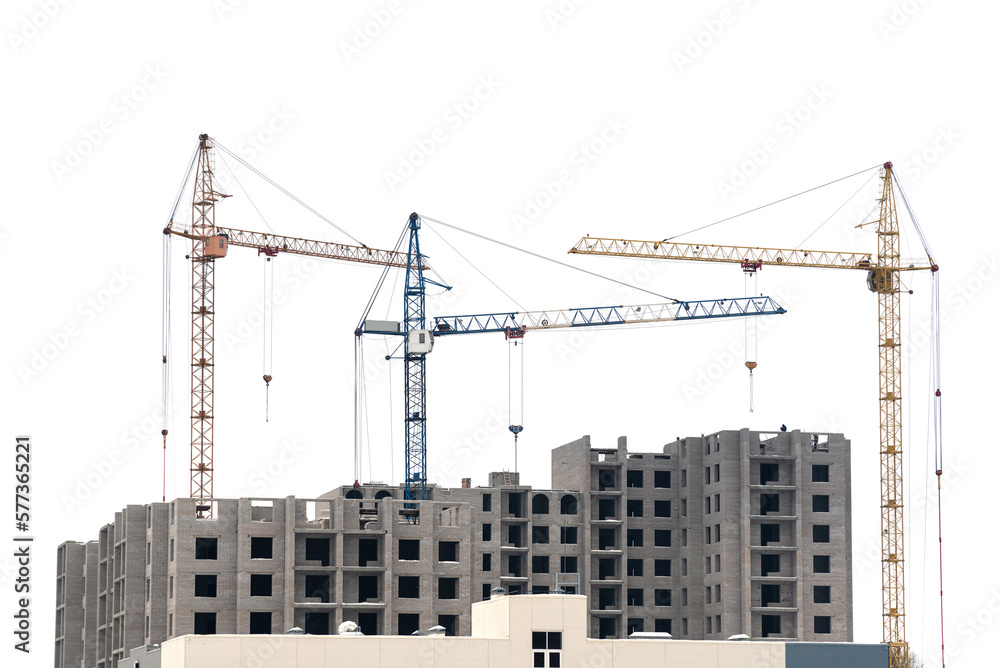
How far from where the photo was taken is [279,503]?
126188 millimetres

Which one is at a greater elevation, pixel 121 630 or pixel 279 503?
pixel 279 503

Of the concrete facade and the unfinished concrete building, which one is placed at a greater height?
the unfinished concrete building

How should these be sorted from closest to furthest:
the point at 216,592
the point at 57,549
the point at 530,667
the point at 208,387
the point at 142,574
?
the point at 530,667, the point at 216,592, the point at 142,574, the point at 208,387, the point at 57,549

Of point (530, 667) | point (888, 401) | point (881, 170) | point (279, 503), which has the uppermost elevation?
point (881, 170)

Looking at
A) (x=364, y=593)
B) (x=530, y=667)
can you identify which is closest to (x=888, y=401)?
(x=364, y=593)

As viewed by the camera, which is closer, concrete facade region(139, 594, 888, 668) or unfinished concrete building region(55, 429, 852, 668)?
concrete facade region(139, 594, 888, 668)

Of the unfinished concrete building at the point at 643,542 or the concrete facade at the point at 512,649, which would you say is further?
the unfinished concrete building at the point at 643,542

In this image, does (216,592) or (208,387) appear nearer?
(216,592)

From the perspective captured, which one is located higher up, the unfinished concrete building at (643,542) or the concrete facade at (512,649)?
the unfinished concrete building at (643,542)

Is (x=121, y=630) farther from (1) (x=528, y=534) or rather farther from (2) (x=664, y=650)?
(2) (x=664, y=650)

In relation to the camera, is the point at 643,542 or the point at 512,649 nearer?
the point at 512,649

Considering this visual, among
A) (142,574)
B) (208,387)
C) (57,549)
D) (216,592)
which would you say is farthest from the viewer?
(57,549)

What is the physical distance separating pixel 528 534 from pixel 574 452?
10022 mm

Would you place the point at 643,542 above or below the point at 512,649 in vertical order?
above
